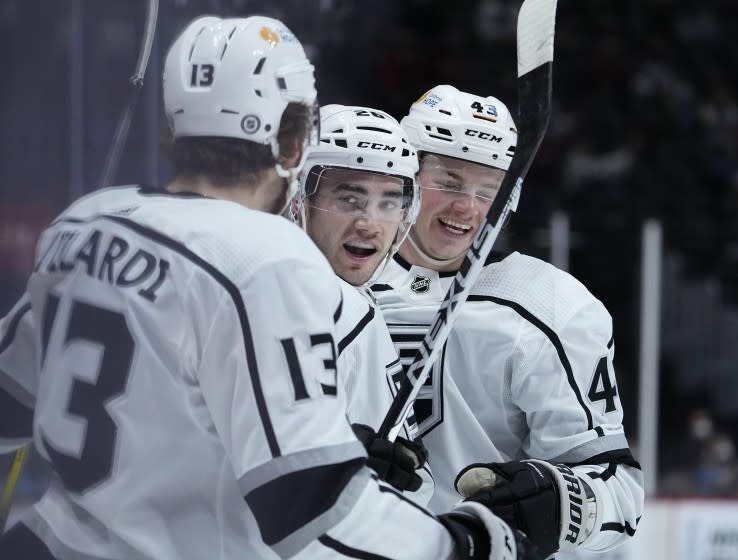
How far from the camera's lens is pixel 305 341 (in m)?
1.46

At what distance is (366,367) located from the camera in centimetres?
191

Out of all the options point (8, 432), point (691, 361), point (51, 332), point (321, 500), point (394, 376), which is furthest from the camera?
point (691, 361)

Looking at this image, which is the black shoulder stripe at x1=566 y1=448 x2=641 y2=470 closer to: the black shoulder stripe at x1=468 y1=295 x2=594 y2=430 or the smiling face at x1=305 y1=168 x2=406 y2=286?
the black shoulder stripe at x1=468 y1=295 x2=594 y2=430

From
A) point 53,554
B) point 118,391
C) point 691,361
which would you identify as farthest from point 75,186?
point 691,361

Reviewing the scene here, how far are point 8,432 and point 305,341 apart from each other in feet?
1.53

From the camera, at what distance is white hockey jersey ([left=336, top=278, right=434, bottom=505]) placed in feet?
6.17

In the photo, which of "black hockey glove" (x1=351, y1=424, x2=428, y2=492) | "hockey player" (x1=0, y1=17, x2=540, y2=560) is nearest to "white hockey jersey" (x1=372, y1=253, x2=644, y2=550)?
"black hockey glove" (x1=351, y1=424, x2=428, y2=492)

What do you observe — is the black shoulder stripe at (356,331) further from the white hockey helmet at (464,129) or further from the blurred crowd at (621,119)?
the blurred crowd at (621,119)

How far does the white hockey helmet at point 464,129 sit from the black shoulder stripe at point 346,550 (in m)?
1.03

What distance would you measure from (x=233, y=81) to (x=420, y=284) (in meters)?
A: 0.88

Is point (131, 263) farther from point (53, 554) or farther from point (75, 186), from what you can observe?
point (53, 554)

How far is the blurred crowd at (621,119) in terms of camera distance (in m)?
5.31

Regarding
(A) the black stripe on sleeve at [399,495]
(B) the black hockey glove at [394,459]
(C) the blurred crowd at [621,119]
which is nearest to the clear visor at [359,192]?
(B) the black hockey glove at [394,459]

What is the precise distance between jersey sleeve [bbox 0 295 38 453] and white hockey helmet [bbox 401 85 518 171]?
963 millimetres
